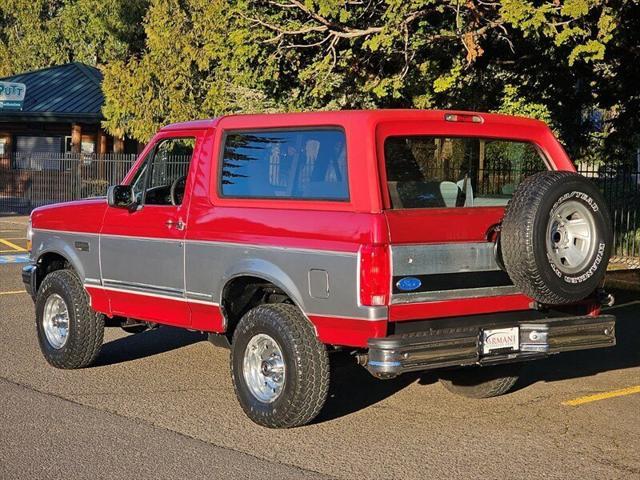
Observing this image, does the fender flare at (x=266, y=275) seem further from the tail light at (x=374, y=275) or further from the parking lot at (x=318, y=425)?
the parking lot at (x=318, y=425)

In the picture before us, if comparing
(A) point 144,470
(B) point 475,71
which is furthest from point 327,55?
(A) point 144,470

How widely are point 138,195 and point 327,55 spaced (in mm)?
6749

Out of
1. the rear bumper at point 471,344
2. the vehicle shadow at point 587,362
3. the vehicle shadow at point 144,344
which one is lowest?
the vehicle shadow at point 587,362

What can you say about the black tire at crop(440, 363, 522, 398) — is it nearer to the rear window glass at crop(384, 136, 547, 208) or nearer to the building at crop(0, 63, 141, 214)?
the rear window glass at crop(384, 136, 547, 208)

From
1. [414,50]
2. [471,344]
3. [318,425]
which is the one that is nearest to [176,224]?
[318,425]

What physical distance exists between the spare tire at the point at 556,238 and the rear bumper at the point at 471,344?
28 cm

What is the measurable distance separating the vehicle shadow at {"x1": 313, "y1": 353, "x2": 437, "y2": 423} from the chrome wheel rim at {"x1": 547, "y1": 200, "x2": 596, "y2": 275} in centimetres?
157

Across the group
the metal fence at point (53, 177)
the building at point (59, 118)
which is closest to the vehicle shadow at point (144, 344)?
the metal fence at point (53, 177)

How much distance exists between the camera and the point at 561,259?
6.10 metres

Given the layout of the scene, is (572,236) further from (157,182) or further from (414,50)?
(414,50)

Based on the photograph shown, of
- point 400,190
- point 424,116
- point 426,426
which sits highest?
point 424,116

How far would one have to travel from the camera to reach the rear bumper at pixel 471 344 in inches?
225

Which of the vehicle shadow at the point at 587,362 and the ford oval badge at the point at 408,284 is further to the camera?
the vehicle shadow at the point at 587,362

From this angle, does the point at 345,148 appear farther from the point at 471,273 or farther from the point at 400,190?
the point at 471,273
